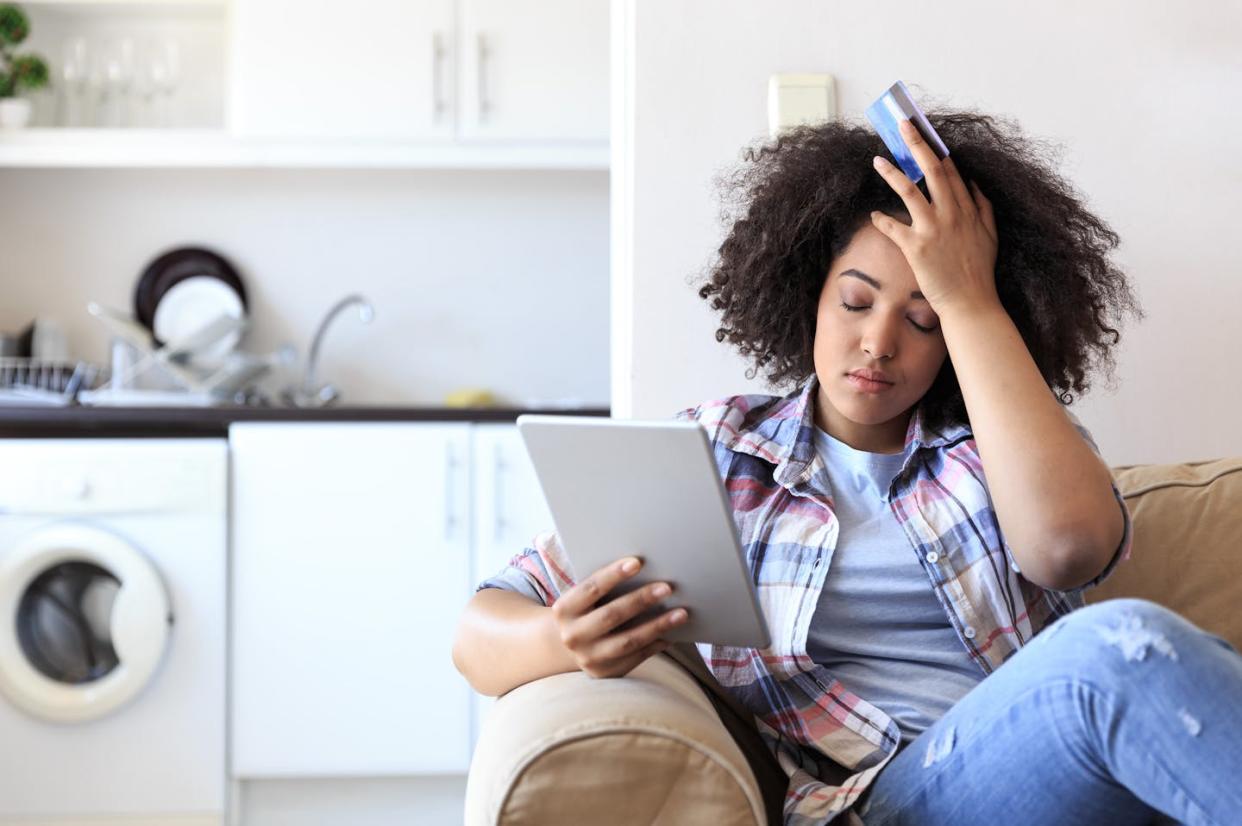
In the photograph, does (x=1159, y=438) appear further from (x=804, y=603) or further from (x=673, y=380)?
(x=804, y=603)

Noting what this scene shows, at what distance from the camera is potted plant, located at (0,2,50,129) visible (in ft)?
10.9

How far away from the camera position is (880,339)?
1.33 m

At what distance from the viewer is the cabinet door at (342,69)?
3.29 meters

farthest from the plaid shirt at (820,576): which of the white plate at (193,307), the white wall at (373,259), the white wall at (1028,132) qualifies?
the white plate at (193,307)

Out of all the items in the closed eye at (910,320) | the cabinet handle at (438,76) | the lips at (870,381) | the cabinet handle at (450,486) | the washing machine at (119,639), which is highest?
the cabinet handle at (438,76)

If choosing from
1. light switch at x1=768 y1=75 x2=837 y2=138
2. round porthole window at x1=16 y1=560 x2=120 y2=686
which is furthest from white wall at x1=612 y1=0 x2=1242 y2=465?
round porthole window at x1=16 y1=560 x2=120 y2=686

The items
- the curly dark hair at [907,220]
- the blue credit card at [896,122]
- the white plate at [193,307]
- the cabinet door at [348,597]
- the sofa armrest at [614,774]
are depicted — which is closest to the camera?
the sofa armrest at [614,774]

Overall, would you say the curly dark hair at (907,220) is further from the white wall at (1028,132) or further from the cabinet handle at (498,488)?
the cabinet handle at (498,488)

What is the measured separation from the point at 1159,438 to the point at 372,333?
2.16 meters

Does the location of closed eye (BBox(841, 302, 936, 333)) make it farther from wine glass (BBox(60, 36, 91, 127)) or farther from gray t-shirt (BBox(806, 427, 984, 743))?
wine glass (BBox(60, 36, 91, 127))

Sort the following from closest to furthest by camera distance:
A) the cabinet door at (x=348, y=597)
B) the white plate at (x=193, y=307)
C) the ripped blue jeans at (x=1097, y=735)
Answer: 1. the ripped blue jeans at (x=1097, y=735)
2. the cabinet door at (x=348, y=597)
3. the white plate at (x=193, y=307)

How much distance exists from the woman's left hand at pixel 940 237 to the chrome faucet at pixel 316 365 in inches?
90.0

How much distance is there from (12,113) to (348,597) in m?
1.45

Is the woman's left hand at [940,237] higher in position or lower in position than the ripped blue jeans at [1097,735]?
higher
